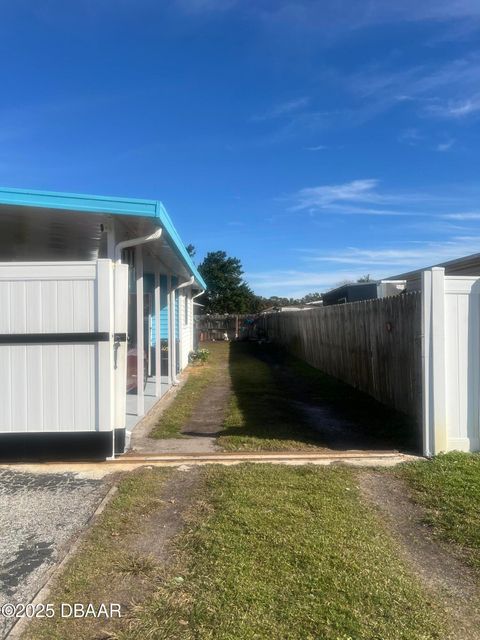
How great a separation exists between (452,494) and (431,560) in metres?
1.21

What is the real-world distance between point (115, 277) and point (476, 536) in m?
3.86

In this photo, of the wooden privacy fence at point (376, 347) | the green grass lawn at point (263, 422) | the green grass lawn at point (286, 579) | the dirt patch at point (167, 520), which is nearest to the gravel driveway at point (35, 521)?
the dirt patch at point (167, 520)

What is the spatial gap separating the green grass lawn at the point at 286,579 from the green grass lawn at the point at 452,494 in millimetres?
453

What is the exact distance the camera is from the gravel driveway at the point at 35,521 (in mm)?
2875

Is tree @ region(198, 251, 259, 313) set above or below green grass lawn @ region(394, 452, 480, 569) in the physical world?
above

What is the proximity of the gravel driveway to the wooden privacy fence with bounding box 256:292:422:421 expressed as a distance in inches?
138

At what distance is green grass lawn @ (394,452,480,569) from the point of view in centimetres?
344

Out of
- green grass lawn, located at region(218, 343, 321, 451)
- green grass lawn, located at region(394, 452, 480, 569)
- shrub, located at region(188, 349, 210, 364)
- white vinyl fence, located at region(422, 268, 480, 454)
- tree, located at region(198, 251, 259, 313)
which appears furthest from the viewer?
tree, located at region(198, 251, 259, 313)

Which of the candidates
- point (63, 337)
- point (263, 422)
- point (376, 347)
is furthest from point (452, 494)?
point (376, 347)

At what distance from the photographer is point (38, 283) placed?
16.6 ft

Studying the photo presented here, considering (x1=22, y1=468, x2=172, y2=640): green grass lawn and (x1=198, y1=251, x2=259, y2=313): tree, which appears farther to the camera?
(x1=198, y1=251, x2=259, y2=313): tree

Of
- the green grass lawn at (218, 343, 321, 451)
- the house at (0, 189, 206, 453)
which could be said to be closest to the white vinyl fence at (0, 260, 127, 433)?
the house at (0, 189, 206, 453)

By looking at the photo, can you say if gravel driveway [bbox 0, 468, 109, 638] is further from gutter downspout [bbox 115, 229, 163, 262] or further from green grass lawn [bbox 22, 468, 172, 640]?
gutter downspout [bbox 115, 229, 163, 262]

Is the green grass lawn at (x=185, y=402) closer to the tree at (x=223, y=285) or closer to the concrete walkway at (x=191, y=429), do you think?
the concrete walkway at (x=191, y=429)
